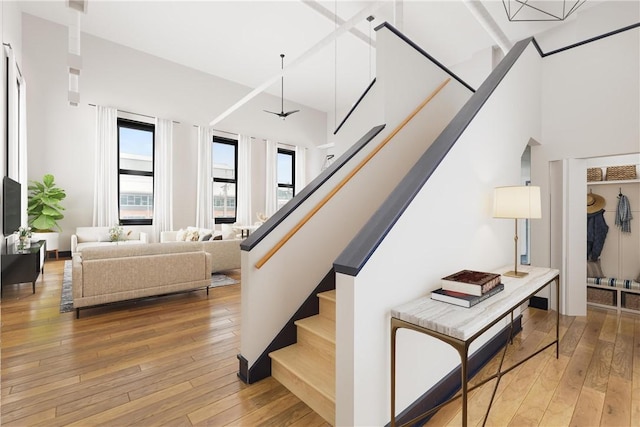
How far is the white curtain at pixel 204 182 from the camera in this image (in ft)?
28.1

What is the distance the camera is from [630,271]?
389 centimetres

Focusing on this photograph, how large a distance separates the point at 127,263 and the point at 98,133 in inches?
202

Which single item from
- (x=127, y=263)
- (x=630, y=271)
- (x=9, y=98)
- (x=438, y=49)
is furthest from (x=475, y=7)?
(x=9, y=98)

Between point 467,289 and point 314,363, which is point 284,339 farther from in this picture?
point 467,289

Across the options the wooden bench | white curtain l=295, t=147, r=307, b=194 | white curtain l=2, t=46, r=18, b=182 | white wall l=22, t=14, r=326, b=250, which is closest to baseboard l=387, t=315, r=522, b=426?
the wooden bench

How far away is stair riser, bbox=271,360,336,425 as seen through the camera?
1.78 meters

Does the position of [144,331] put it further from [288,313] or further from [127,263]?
[288,313]

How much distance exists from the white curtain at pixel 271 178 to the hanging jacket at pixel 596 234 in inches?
311

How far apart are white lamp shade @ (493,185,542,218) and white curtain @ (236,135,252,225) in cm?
798

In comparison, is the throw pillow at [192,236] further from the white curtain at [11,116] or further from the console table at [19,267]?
the white curtain at [11,116]

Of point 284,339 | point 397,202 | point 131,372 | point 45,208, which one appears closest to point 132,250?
point 131,372

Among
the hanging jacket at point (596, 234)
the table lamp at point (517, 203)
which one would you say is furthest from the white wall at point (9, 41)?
the hanging jacket at point (596, 234)

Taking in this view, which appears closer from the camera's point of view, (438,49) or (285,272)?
(285,272)

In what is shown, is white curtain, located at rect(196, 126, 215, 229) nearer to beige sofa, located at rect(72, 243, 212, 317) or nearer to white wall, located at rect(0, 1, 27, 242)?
white wall, located at rect(0, 1, 27, 242)
